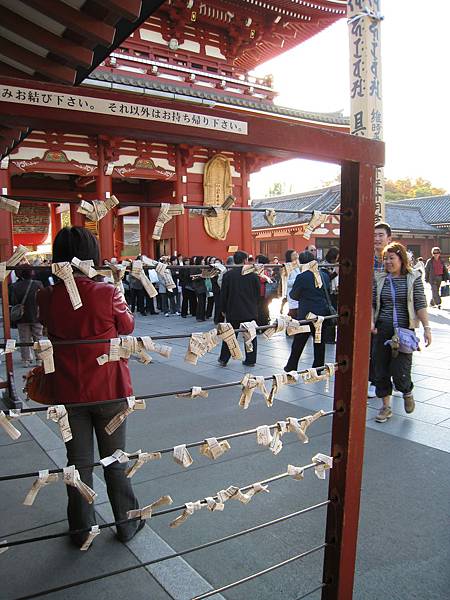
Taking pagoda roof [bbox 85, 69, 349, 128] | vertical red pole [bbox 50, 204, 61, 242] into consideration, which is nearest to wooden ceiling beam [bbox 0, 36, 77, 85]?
pagoda roof [bbox 85, 69, 349, 128]

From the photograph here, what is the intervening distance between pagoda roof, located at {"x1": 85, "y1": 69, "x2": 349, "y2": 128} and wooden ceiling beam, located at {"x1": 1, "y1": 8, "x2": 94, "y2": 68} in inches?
216

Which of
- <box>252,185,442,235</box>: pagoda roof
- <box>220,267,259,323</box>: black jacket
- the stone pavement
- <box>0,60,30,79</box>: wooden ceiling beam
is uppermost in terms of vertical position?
<box>252,185,442,235</box>: pagoda roof

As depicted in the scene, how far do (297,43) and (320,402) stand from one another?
48.8 ft

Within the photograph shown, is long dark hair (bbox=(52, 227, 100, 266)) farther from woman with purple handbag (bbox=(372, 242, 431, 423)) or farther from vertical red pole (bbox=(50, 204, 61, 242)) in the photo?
vertical red pole (bbox=(50, 204, 61, 242))

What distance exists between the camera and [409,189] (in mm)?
55812

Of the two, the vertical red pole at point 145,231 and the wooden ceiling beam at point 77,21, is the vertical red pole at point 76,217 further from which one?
the wooden ceiling beam at point 77,21

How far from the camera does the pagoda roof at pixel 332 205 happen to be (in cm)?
2641

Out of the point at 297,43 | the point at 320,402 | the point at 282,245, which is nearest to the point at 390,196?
the point at 282,245

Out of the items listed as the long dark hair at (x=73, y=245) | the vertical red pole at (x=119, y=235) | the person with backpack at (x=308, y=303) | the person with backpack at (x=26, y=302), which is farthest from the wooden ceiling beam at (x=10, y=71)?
the vertical red pole at (x=119, y=235)

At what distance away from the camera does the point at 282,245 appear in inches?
995

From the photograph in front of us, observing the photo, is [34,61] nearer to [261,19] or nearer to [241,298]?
[241,298]

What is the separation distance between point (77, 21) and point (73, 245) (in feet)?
6.02

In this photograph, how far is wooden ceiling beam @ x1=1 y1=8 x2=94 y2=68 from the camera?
10.9 feet

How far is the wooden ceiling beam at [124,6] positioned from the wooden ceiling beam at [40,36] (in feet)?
2.12
